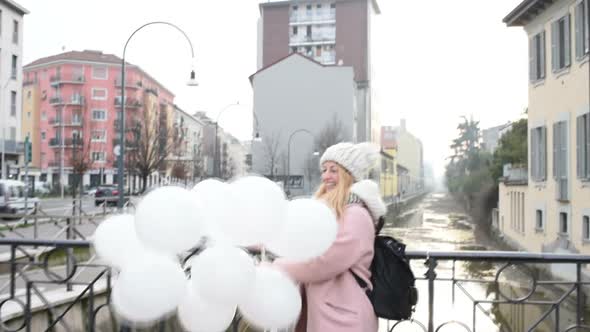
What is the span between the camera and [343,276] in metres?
2.36

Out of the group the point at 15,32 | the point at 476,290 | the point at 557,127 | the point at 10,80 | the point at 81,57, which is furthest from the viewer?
the point at 81,57

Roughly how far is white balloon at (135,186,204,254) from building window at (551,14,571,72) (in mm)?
16937

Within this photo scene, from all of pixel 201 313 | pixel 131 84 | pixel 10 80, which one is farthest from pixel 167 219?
pixel 131 84

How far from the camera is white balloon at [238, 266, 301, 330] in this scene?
2230mm

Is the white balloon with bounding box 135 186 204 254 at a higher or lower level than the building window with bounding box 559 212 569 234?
higher

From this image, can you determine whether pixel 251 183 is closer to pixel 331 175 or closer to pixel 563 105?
pixel 331 175

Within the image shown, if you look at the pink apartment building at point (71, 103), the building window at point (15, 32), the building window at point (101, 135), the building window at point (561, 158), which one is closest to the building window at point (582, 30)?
the building window at point (561, 158)

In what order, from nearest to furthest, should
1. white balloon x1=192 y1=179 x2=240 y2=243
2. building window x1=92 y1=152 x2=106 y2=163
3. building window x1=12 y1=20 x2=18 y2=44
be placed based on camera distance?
white balloon x1=192 y1=179 x2=240 y2=243
building window x1=12 y1=20 x2=18 y2=44
building window x1=92 y1=152 x2=106 y2=163

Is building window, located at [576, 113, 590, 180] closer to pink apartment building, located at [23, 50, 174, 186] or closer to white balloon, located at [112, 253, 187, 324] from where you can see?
white balloon, located at [112, 253, 187, 324]

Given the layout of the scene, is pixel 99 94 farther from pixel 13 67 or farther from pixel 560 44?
pixel 560 44

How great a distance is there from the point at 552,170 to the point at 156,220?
1852 centimetres

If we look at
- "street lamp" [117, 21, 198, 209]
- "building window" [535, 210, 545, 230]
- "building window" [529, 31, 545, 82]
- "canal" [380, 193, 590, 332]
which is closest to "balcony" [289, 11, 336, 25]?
"canal" [380, 193, 590, 332]

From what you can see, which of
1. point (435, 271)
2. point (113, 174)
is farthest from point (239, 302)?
point (113, 174)

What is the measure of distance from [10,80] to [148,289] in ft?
145
